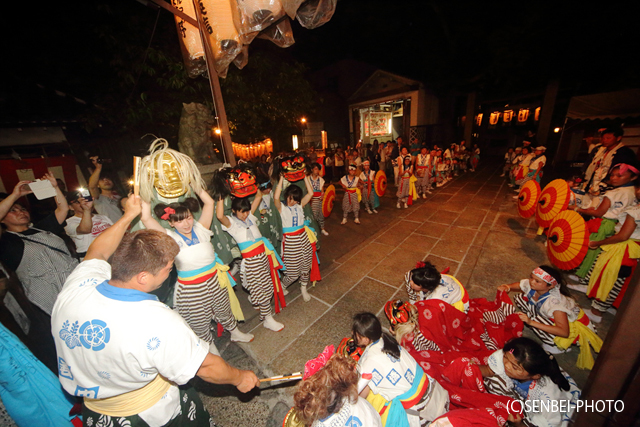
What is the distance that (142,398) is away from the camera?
153 centimetres

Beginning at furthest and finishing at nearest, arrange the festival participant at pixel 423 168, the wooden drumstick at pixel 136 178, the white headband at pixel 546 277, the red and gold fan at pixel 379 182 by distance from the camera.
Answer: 1. the festival participant at pixel 423 168
2. the red and gold fan at pixel 379 182
3. the white headband at pixel 546 277
4. the wooden drumstick at pixel 136 178

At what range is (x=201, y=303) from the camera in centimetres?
276

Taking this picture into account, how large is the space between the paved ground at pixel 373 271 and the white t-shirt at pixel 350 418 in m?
1.28

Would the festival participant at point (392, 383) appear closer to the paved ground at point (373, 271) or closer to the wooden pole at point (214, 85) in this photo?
the paved ground at point (373, 271)

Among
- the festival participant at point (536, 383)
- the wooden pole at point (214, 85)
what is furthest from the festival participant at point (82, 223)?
the festival participant at point (536, 383)

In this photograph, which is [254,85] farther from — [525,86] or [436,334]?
[525,86]

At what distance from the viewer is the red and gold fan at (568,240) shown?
10.7ft

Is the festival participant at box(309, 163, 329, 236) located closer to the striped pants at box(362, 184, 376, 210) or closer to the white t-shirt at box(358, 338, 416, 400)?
the striped pants at box(362, 184, 376, 210)

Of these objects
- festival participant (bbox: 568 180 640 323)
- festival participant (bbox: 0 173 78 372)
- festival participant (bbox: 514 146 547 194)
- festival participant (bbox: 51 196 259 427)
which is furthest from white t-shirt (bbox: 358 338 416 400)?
festival participant (bbox: 514 146 547 194)

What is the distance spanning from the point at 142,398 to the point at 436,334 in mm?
2941

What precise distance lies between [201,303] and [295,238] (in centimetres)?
160

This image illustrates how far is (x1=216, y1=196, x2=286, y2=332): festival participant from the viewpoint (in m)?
3.17

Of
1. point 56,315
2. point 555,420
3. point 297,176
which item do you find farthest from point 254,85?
point 555,420

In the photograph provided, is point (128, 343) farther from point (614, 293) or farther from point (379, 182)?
point (379, 182)
